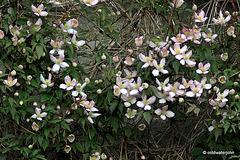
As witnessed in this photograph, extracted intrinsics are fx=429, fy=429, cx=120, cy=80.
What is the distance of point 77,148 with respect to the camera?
207 centimetres

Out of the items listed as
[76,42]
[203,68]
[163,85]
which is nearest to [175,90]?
[163,85]

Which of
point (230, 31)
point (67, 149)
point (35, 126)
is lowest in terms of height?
point (67, 149)

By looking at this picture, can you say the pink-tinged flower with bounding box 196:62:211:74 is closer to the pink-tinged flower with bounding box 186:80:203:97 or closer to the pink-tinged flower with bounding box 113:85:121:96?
the pink-tinged flower with bounding box 186:80:203:97

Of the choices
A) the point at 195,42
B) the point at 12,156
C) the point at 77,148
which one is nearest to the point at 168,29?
the point at 195,42

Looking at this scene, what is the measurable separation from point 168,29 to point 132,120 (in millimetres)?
621

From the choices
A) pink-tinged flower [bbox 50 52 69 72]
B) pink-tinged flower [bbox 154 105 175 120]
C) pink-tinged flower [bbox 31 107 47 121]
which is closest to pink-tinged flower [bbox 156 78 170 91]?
pink-tinged flower [bbox 154 105 175 120]

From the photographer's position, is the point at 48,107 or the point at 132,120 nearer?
the point at 48,107

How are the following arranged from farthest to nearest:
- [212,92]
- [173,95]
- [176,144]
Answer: [176,144]
[212,92]
[173,95]

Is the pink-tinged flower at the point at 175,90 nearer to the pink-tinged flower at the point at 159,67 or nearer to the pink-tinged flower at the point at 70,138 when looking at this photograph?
the pink-tinged flower at the point at 159,67

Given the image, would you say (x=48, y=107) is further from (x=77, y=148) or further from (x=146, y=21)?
(x=146, y=21)

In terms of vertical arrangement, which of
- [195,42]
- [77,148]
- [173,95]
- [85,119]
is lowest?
[77,148]

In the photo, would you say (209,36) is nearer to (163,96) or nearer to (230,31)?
(230,31)

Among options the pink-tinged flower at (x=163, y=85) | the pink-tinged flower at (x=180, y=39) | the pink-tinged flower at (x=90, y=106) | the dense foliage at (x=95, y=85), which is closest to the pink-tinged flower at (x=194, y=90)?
the dense foliage at (x=95, y=85)

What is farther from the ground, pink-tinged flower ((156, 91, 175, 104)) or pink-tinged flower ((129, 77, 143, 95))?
pink-tinged flower ((129, 77, 143, 95))
